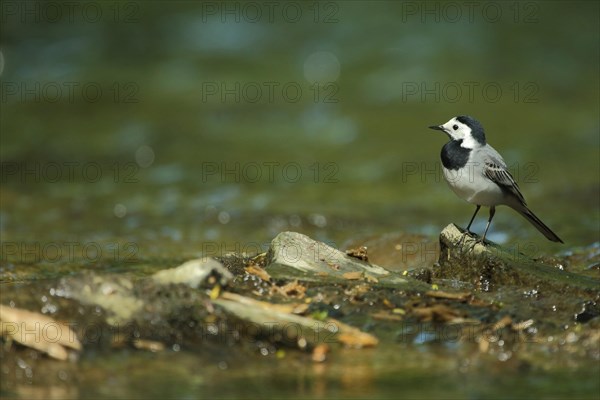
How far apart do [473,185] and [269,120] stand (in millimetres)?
10184

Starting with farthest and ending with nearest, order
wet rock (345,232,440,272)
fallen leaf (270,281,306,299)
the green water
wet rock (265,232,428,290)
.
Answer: the green water, wet rock (345,232,440,272), wet rock (265,232,428,290), fallen leaf (270,281,306,299)

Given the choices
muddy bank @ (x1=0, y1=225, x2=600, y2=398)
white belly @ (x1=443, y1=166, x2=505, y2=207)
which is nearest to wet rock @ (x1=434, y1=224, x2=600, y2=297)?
muddy bank @ (x1=0, y1=225, x2=600, y2=398)

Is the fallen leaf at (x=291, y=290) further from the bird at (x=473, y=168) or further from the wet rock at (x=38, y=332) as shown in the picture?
the bird at (x=473, y=168)

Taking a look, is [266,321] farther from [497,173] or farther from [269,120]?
[269,120]

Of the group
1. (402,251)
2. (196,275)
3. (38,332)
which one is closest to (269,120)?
(402,251)

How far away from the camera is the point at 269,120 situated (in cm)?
1747

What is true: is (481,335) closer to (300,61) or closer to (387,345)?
(387,345)

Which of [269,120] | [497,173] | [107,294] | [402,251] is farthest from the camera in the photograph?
[269,120]

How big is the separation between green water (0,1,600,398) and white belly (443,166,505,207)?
2.15m

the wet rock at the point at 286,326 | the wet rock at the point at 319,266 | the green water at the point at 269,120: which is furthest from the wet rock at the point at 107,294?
the green water at the point at 269,120

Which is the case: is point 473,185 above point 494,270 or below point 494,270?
above

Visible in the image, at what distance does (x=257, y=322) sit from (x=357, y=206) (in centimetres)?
769

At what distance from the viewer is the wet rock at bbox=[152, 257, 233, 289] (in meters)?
5.69

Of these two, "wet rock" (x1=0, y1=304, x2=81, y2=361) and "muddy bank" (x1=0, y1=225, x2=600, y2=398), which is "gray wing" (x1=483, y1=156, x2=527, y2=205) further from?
"wet rock" (x1=0, y1=304, x2=81, y2=361)
